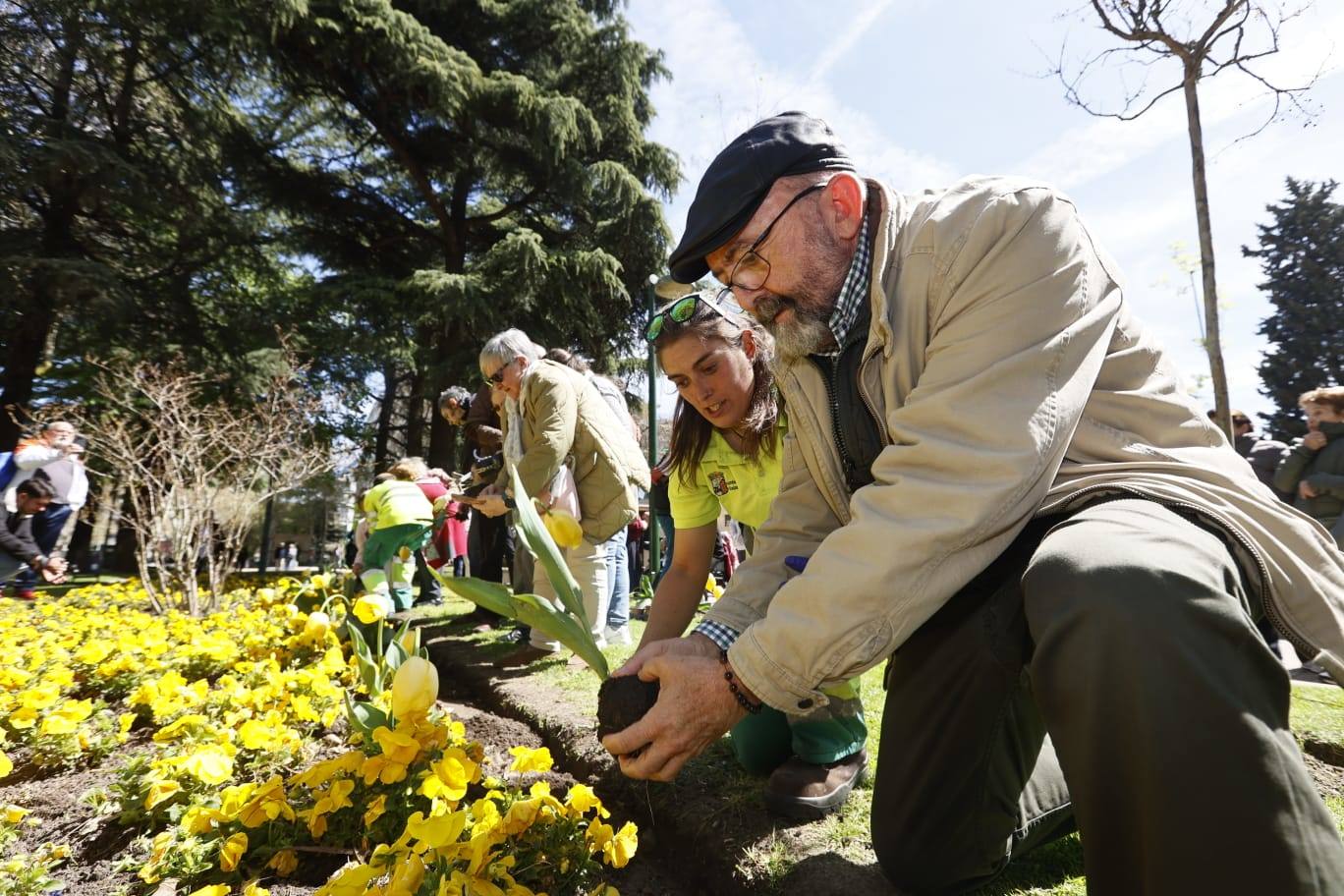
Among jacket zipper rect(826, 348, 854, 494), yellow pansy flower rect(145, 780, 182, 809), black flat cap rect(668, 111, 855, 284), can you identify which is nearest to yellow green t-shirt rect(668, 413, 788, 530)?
jacket zipper rect(826, 348, 854, 494)

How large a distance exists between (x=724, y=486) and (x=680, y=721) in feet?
4.17

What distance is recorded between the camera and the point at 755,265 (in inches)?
59.2

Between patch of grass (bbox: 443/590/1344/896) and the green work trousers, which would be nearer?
the green work trousers

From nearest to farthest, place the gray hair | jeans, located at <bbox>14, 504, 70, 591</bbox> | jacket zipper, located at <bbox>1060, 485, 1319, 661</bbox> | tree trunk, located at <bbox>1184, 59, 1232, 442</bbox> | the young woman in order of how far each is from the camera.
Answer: jacket zipper, located at <bbox>1060, 485, 1319, 661</bbox> < the young woman < the gray hair < tree trunk, located at <bbox>1184, 59, 1232, 442</bbox> < jeans, located at <bbox>14, 504, 70, 591</bbox>

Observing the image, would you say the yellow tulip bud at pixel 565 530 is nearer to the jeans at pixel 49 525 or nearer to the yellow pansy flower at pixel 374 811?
the yellow pansy flower at pixel 374 811

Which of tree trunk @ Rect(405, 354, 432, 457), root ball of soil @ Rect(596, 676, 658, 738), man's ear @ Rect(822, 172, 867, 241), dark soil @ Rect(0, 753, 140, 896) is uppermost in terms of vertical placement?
tree trunk @ Rect(405, 354, 432, 457)

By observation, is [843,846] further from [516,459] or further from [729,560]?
[729,560]

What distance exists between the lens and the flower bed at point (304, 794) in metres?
1.25

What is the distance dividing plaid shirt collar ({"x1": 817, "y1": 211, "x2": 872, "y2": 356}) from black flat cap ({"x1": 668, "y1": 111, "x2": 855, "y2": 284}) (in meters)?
0.16

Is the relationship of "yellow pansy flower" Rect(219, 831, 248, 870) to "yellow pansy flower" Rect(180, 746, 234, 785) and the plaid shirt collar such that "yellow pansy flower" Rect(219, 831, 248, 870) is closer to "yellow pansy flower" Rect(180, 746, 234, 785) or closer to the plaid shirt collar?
"yellow pansy flower" Rect(180, 746, 234, 785)

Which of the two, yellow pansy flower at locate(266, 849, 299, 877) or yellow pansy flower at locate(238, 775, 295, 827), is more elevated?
yellow pansy flower at locate(238, 775, 295, 827)

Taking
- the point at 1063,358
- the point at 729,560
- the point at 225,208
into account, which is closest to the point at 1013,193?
the point at 1063,358

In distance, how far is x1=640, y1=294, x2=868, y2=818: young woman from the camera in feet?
6.17

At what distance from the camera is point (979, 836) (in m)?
1.38
